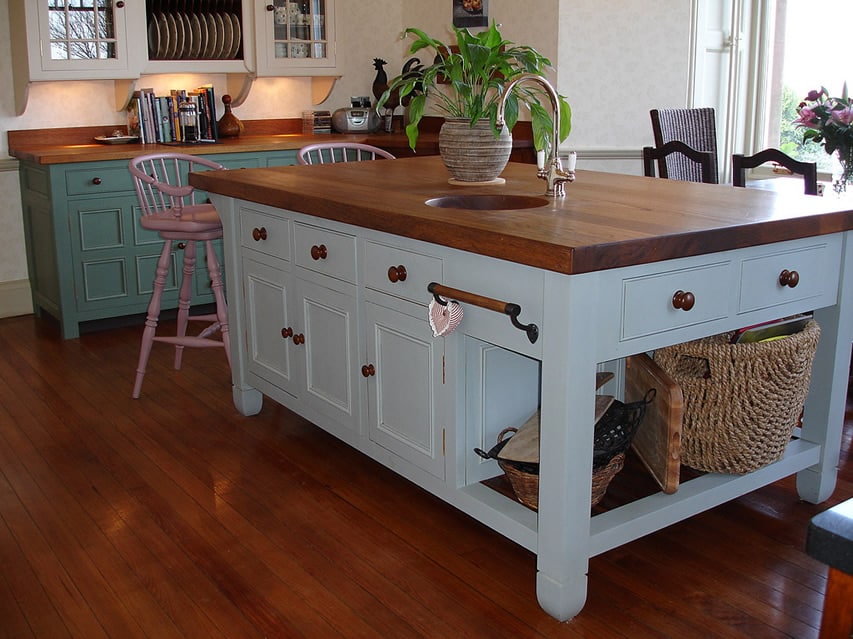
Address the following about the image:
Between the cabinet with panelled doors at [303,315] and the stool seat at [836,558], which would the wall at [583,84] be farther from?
the stool seat at [836,558]

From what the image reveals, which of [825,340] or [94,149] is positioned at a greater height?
[94,149]

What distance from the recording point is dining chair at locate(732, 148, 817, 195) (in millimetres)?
3648

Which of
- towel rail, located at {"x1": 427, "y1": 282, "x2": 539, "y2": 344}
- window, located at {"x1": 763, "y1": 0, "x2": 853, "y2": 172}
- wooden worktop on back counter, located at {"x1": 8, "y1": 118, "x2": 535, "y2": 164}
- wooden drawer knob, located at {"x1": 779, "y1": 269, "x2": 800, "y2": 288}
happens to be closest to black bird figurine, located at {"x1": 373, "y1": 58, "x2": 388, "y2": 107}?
wooden worktop on back counter, located at {"x1": 8, "y1": 118, "x2": 535, "y2": 164}

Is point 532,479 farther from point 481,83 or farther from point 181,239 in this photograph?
point 181,239

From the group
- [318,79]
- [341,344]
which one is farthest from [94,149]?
[341,344]

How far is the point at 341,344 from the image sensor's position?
2.71 m

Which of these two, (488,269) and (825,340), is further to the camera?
(825,340)

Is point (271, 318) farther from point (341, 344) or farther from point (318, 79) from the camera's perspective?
point (318, 79)

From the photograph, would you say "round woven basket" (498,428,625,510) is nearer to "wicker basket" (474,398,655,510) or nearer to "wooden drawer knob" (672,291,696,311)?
"wicker basket" (474,398,655,510)

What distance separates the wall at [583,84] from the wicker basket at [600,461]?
2731 mm

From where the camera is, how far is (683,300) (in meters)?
2.01

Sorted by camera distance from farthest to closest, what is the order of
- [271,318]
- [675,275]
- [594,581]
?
[271,318] < [594,581] < [675,275]

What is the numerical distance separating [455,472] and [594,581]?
1.37ft

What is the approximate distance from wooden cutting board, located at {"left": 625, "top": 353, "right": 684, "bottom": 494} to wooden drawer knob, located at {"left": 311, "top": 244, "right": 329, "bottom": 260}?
36.3 inches
